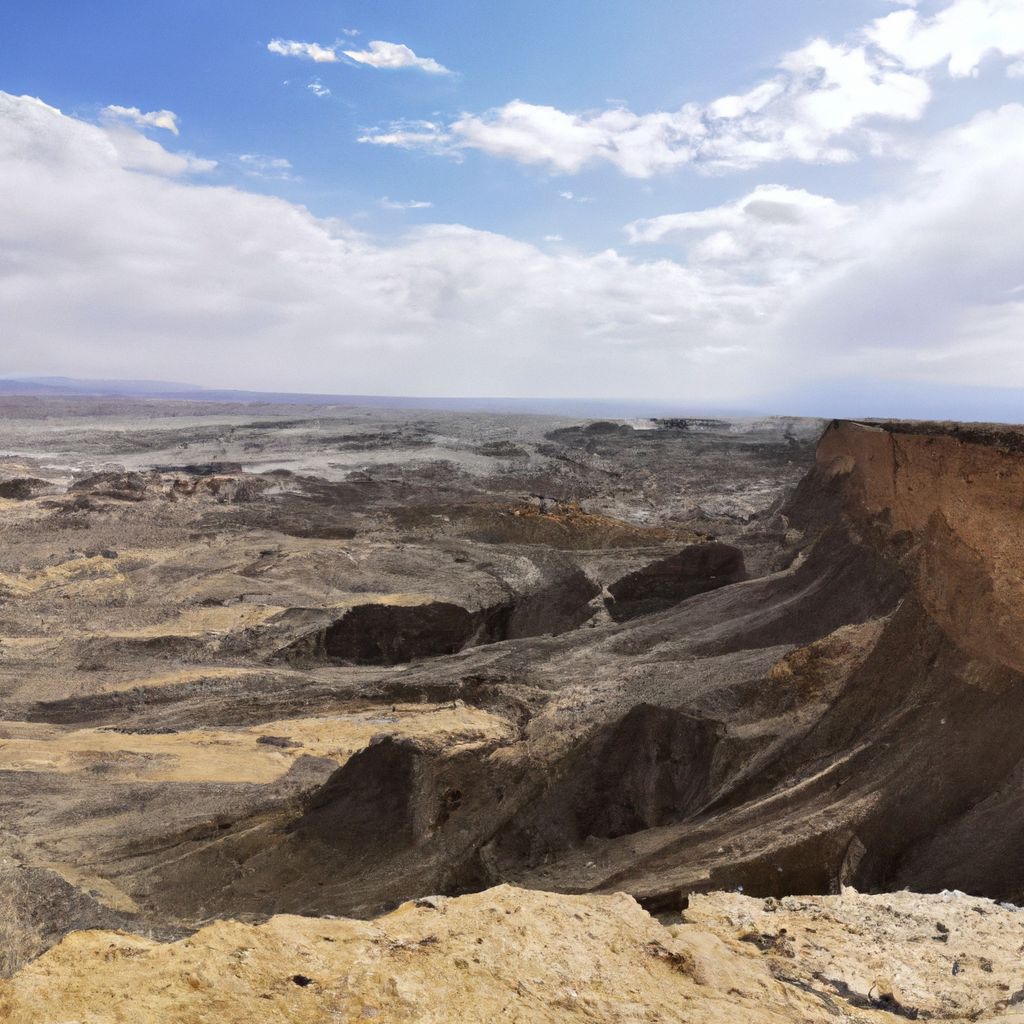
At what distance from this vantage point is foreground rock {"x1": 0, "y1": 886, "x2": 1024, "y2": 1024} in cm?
356

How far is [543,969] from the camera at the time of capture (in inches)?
162

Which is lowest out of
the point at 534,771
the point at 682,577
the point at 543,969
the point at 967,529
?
the point at 534,771

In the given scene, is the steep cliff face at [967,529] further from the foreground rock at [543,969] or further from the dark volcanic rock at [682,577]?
the dark volcanic rock at [682,577]

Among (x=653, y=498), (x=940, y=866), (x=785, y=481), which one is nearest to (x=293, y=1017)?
(x=940, y=866)

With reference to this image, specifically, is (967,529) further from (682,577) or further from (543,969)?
(682,577)

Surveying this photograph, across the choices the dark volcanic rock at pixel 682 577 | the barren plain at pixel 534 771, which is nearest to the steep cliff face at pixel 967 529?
the barren plain at pixel 534 771

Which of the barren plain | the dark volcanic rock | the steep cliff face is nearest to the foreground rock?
the barren plain

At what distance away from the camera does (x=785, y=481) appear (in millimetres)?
43031

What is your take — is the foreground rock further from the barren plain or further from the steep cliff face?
the steep cliff face

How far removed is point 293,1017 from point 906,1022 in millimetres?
3139

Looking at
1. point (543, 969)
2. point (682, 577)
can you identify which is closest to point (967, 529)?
point (543, 969)

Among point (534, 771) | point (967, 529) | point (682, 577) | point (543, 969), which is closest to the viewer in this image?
point (543, 969)

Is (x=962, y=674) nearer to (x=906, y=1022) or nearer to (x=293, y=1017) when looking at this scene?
(x=906, y=1022)

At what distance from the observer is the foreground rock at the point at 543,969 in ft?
11.7
